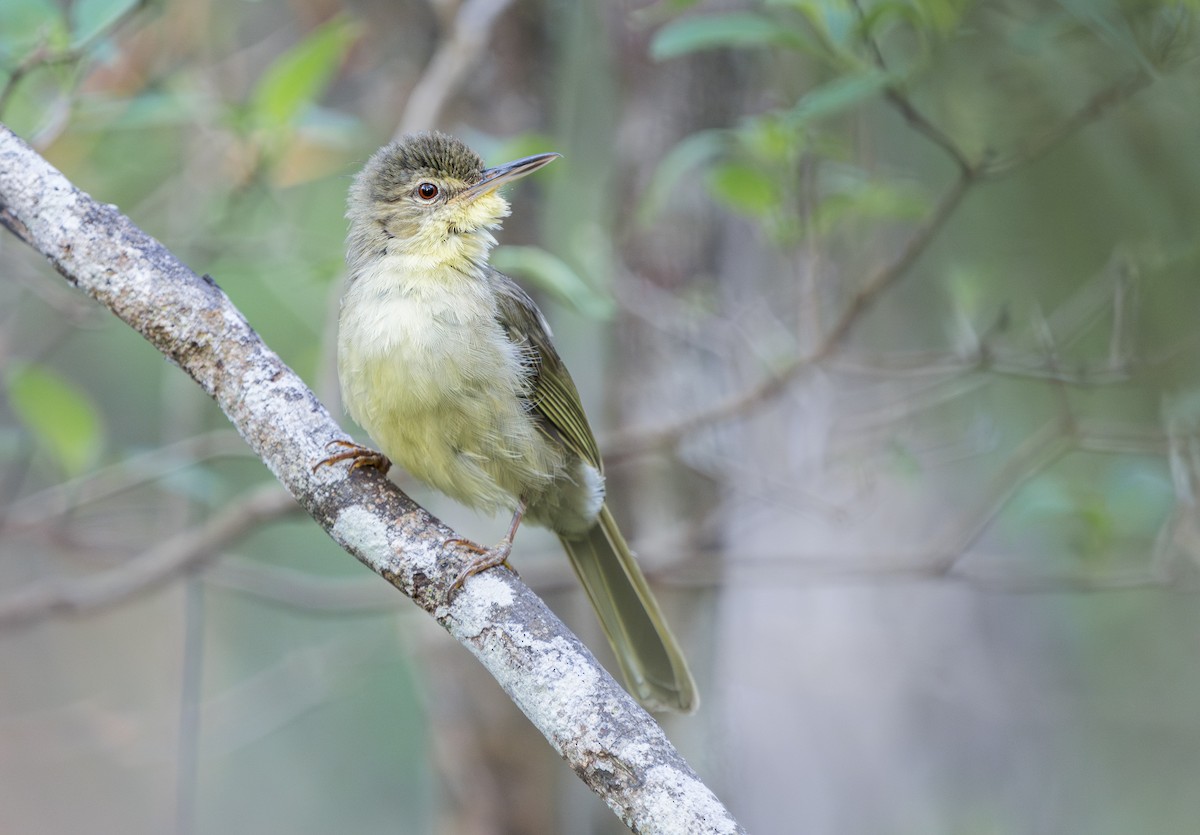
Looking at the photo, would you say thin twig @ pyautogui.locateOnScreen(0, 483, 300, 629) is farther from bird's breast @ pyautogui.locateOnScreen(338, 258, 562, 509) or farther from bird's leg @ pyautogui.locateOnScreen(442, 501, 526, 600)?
bird's leg @ pyautogui.locateOnScreen(442, 501, 526, 600)

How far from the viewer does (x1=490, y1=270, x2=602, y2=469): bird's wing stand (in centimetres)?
329

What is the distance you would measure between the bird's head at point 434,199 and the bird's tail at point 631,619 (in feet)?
3.00

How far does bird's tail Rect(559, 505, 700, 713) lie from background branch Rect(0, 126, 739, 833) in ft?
3.49

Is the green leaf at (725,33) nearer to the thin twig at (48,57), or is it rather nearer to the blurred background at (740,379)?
the blurred background at (740,379)

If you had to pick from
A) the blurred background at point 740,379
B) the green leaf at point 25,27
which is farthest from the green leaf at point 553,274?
the green leaf at point 25,27

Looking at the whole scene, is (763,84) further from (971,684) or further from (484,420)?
(971,684)

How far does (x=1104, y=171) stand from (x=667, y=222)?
1.58 meters

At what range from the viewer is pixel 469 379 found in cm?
304

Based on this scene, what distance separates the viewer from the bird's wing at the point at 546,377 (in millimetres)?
3291

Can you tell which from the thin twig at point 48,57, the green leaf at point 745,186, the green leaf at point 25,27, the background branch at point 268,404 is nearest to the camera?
the background branch at point 268,404

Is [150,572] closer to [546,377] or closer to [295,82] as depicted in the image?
[546,377]

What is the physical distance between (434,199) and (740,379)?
1.41 m

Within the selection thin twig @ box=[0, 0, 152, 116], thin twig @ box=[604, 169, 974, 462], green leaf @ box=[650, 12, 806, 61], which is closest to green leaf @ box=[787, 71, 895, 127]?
green leaf @ box=[650, 12, 806, 61]

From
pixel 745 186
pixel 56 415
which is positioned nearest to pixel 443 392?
pixel 745 186
